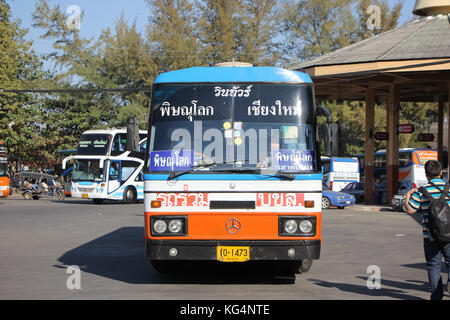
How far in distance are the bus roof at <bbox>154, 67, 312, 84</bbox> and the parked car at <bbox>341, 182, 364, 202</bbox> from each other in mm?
30367

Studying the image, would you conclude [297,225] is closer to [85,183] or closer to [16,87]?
[85,183]

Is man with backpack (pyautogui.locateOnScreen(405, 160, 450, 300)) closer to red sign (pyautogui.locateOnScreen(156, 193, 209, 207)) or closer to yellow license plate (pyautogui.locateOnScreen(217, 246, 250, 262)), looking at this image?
yellow license plate (pyautogui.locateOnScreen(217, 246, 250, 262))

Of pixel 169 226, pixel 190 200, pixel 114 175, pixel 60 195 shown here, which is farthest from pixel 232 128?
pixel 60 195

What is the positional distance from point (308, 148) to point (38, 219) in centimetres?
1536

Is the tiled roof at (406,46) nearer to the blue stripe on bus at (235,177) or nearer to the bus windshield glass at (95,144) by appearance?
the bus windshield glass at (95,144)

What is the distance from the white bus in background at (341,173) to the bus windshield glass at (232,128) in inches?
1248

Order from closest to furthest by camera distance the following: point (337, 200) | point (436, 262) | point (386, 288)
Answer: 1. point (436, 262)
2. point (386, 288)
3. point (337, 200)

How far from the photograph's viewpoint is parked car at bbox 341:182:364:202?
38.8 metres

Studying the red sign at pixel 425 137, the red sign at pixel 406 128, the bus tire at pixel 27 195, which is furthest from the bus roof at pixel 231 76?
the bus tire at pixel 27 195

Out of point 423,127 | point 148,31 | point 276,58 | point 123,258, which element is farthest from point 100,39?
point 123,258

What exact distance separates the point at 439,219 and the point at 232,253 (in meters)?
2.69

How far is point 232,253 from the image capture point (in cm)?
861

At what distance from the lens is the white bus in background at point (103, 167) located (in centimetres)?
3372

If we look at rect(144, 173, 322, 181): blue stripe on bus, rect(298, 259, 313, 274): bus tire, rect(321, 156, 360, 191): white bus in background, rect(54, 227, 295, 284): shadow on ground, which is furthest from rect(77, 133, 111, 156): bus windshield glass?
rect(144, 173, 322, 181): blue stripe on bus
